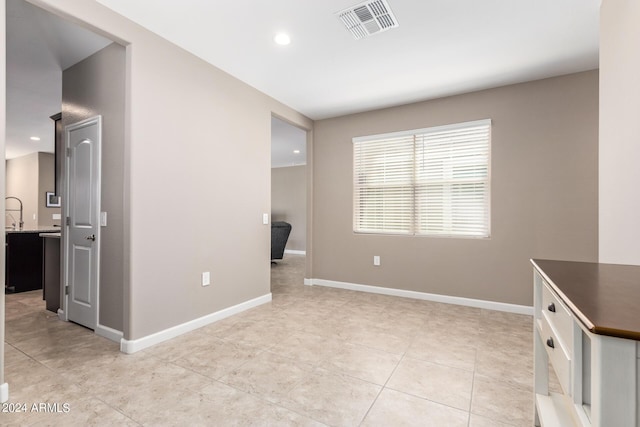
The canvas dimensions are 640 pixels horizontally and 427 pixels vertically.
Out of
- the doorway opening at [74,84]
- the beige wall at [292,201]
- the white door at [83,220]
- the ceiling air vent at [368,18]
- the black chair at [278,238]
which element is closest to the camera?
the ceiling air vent at [368,18]

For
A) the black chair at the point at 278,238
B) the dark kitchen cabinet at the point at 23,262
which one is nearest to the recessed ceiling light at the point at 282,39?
the black chair at the point at 278,238

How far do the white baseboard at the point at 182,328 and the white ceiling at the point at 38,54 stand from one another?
250 cm

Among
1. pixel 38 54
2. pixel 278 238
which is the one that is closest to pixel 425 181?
pixel 278 238

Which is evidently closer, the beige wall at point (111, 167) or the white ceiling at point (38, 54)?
the white ceiling at point (38, 54)

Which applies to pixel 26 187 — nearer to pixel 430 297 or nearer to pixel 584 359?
pixel 430 297

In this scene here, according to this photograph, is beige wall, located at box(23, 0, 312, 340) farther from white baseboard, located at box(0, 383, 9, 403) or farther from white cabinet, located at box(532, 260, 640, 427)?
white cabinet, located at box(532, 260, 640, 427)

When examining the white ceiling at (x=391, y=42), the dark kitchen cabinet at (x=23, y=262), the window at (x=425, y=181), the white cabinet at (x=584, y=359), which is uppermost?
the white ceiling at (x=391, y=42)

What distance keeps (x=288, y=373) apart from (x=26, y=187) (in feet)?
30.6

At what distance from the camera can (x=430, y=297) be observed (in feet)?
12.5

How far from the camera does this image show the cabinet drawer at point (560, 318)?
863mm

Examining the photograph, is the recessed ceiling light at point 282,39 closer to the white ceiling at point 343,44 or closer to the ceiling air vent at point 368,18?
the white ceiling at point 343,44

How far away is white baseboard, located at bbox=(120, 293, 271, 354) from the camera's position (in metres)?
2.31

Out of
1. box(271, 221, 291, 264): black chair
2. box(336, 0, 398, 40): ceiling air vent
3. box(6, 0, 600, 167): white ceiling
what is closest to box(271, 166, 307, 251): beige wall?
box(271, 221, 291, 264): black chair

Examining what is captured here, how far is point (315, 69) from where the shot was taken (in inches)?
121
